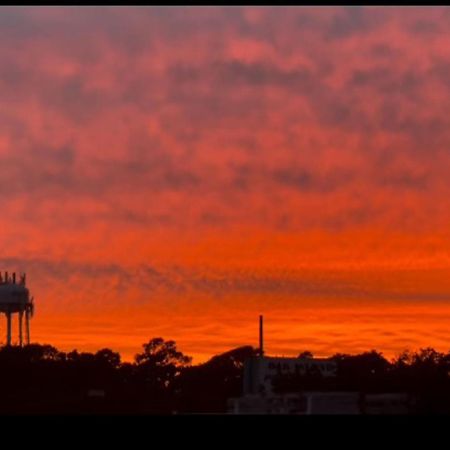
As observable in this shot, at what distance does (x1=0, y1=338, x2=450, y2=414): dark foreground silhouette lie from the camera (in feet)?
319

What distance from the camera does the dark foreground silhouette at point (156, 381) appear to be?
97312 millimetres

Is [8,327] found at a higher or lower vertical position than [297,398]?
higher

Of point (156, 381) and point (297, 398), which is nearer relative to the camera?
point (297, 398)

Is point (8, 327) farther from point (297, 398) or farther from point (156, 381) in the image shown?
point (297, 398)

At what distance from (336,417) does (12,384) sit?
98.4 meters

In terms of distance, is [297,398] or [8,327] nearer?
[297,398]

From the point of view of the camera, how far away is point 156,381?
399ft

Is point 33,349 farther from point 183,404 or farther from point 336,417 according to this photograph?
point 336,417

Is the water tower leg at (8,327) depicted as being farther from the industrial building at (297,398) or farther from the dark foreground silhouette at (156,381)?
the industrial building at (297,398)

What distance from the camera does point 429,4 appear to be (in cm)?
1475

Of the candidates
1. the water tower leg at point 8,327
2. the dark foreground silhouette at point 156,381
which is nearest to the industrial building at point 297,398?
the dark foreground silhouette at point 156,381

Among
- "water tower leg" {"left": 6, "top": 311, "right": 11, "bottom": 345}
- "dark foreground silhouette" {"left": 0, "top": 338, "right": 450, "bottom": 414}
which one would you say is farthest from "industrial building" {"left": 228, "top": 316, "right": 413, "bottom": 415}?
"water tower leg" {"left": 6, "top": 311, "right": 11, "bottom": 345}

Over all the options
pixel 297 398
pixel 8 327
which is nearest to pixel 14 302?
pixel 8 327

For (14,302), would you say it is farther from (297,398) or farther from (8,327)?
(297,398)
